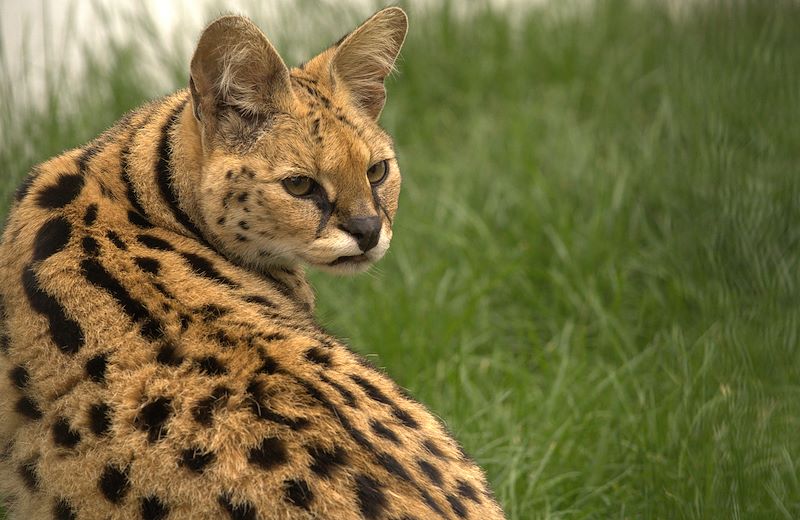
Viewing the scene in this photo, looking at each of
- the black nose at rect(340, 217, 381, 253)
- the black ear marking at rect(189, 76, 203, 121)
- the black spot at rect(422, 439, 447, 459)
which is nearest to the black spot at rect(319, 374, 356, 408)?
the black spot at rect(422, 439, 447, 459)

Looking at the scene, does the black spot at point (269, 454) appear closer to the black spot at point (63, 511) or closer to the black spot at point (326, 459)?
the black spot at point (326, 459)

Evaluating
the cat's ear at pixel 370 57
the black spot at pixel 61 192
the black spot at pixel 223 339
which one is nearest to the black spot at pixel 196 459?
the black spot at pixel 223 339

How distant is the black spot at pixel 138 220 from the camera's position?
10.9 feet

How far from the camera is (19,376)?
3.05 meters

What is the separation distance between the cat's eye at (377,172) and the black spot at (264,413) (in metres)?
1.08

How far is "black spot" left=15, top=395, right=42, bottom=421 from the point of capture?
9.76 ft

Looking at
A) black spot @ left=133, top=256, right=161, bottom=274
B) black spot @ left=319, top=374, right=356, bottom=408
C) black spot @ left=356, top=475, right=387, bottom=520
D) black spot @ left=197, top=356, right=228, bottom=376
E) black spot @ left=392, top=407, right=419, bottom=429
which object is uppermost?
black spot @ left=133, top=256, right=161, bottom=274

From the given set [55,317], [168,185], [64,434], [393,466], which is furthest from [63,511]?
[168,185]

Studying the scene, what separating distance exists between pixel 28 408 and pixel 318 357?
776 millimetres

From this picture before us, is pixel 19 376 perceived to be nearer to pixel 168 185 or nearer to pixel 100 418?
pixel 100 418

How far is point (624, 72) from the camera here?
7.23 metres

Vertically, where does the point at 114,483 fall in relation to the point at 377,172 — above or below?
below

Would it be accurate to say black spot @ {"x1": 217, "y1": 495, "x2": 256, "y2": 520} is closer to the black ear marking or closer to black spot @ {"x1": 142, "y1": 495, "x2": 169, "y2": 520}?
black spot @ {"x1": 142, "y1": 495, "x2": 169, "y2": 520}

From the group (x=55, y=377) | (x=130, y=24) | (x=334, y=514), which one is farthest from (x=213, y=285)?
(x=130, y=24)
